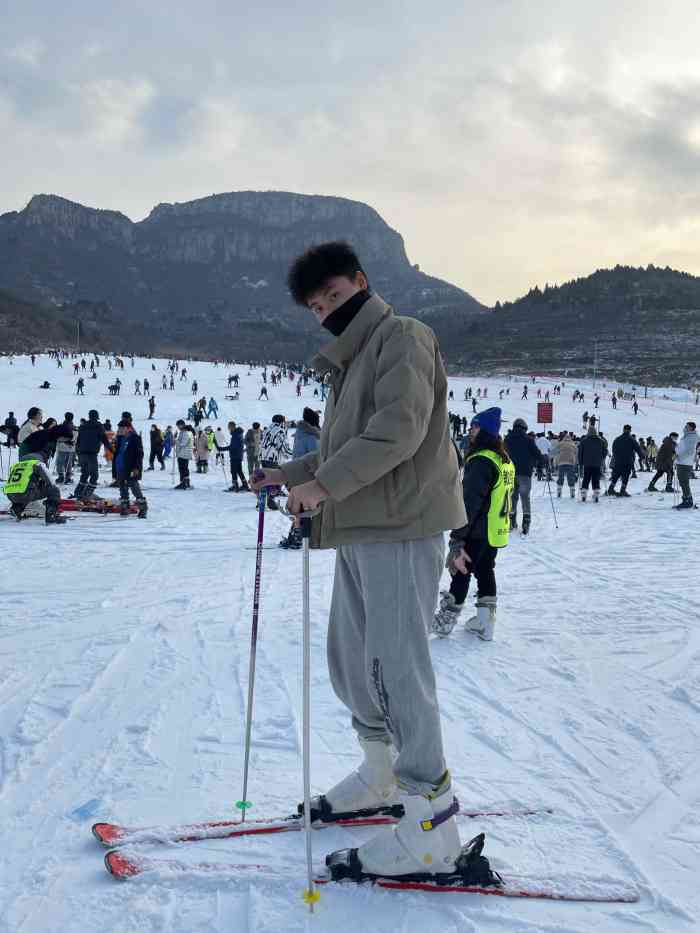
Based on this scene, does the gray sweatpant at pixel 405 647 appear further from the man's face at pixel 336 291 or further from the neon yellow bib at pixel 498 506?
the neon yellow bib at pixel 498 506

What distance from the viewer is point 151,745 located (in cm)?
292

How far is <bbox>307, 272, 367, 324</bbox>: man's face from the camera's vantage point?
2080 millimetres

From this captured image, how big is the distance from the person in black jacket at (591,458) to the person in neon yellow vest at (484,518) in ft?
29.2

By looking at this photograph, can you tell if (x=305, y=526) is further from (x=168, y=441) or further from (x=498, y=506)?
(x=168, y=441)

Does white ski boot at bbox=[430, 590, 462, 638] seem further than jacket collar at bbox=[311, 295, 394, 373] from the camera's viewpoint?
Yes

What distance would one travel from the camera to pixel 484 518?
15.6 feet

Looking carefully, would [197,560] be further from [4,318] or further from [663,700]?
[4,318]

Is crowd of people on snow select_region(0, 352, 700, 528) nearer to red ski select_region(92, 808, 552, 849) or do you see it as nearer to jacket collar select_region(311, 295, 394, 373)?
red ski select_region(92, 808, 552, 849)

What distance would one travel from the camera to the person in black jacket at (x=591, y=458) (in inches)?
520

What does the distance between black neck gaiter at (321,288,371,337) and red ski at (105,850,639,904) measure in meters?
1.52

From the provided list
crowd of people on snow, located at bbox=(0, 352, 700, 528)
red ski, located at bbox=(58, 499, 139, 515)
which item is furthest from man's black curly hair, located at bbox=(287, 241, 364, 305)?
red ski, located at bbox=(58, 499, 139, 515)

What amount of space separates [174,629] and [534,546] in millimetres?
5249

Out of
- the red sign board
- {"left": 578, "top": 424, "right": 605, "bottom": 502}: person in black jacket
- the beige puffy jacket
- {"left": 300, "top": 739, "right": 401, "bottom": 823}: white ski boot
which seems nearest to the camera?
the beige puffy jacket

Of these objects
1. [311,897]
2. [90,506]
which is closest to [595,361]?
[90,506]
